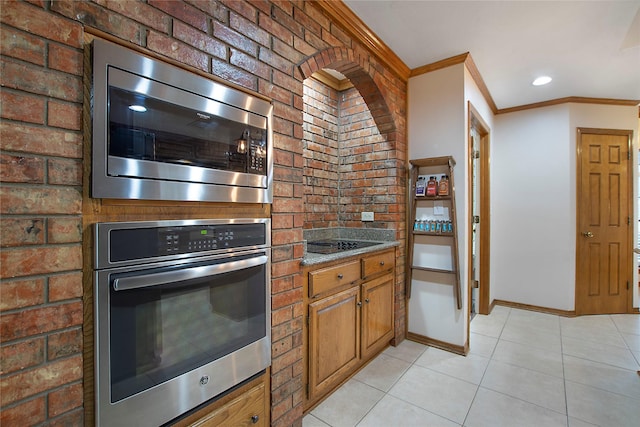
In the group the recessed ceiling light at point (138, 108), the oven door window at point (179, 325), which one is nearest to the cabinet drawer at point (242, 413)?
the oven door window at point (179, 325)

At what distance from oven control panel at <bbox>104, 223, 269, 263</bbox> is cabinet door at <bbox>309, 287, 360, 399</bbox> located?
0.66 meters

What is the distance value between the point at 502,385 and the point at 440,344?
58 centimetres

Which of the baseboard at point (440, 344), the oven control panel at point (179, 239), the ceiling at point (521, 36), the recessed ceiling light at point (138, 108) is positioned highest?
the ceiling at point (521, 36)

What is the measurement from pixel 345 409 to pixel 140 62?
2.09 meters

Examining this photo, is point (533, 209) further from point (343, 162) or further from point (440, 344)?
point (343, 162)

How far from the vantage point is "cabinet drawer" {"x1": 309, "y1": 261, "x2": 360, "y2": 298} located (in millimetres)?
1731

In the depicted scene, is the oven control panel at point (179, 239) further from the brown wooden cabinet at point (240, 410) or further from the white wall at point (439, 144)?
the white wall at point (439, 144)

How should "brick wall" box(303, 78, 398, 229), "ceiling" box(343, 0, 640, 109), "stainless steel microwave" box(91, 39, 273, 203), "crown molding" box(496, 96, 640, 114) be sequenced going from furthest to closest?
"crown molding" box(496, 96, 640, 114)
"brick wall" box(303, 78, 398, 229)
"ceiling" box(343, 0, 640, 109)
"stainless steel microwave" box(91, 39, 273, 203)

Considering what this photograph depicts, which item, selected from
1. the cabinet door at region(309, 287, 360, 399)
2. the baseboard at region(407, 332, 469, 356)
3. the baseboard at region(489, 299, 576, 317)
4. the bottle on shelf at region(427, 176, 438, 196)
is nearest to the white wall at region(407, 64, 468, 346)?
the baseboard at region(407, 332, 469, 356)

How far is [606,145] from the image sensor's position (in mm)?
3453

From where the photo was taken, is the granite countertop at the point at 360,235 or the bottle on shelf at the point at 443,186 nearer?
the granite countertop at the point at 360,235

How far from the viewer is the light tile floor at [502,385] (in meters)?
1.74

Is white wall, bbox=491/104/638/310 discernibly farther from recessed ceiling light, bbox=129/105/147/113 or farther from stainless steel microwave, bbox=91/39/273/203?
recessed ceiling light, bbox=129/105/147/113

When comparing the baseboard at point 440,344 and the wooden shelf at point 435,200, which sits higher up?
the wooden shelf at point 435,200
